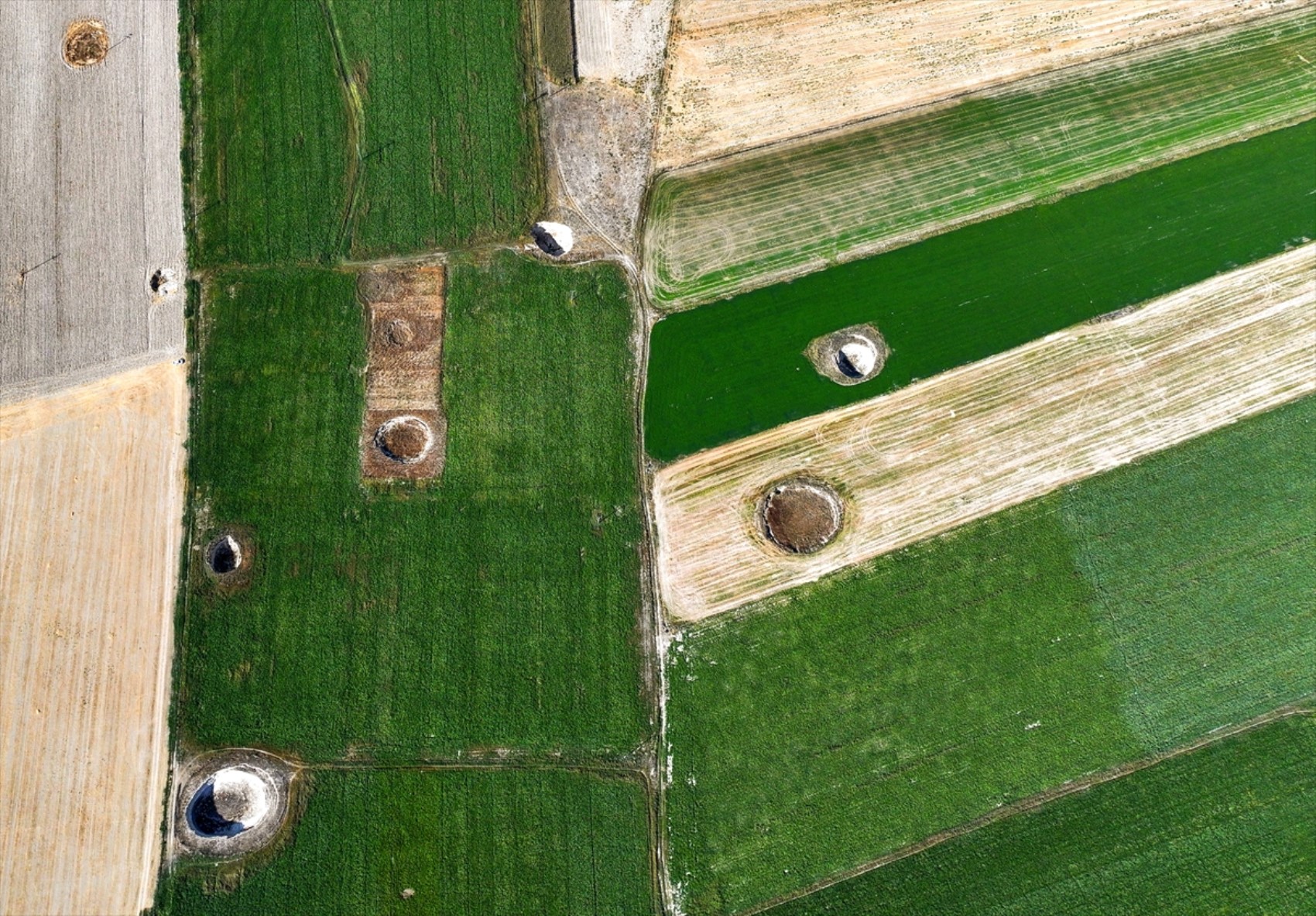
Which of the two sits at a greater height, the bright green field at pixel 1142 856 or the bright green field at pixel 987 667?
the bright green field at pixel 987 667

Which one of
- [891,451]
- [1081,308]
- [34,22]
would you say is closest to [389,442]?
[891,451]

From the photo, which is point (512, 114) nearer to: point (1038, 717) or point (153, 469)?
point (153, 469)

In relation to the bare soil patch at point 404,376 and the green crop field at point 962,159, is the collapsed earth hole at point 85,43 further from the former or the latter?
the green crop field at point 962,159

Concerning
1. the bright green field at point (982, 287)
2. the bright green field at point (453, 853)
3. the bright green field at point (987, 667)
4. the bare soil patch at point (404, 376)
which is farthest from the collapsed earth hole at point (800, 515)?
the bare soil patch at point (404, 376)

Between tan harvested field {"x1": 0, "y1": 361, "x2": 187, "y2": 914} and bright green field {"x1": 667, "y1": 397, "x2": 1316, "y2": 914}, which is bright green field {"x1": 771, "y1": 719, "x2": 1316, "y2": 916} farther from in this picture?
tan harvested field {"x1": 0, "y1": 361, "x2": 187, "y2": 914}

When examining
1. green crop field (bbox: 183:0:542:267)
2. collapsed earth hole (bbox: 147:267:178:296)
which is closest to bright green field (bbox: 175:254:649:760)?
collapsed earth hole (bbox: 147:267:178:296)

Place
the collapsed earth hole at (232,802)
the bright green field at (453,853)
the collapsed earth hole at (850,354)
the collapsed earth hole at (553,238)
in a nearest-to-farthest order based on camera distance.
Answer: the bright green field at (453,853), the collapsed earth hole at (232,802), the collapsed earth hole at (850,354), the collapsed earth hole at (553,238)
